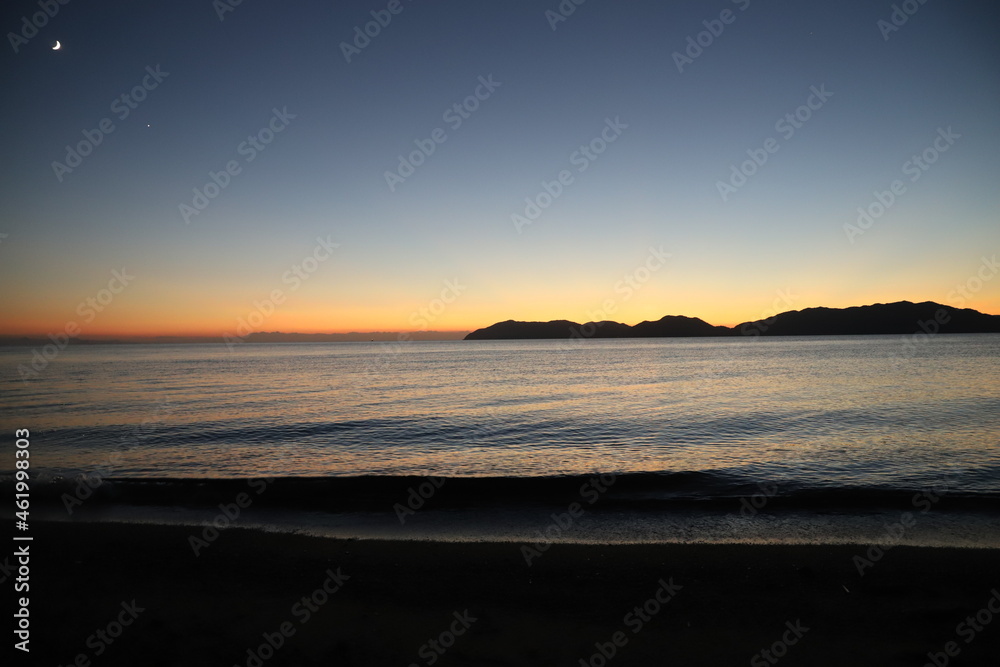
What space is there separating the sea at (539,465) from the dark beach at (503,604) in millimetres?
2073

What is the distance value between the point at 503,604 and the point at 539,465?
497 inches

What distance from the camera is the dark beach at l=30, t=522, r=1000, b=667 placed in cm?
697

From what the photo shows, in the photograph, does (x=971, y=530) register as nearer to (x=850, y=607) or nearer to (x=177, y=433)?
(x=850, y=607)

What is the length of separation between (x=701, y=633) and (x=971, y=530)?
34.2 feet

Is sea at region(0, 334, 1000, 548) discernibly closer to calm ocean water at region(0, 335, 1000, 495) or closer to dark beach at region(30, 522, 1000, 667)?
calm ocean water at region(0, 335, 1000, 495)

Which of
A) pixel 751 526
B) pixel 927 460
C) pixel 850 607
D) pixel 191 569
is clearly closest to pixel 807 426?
pixel 927 460

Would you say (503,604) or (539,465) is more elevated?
(503,604)

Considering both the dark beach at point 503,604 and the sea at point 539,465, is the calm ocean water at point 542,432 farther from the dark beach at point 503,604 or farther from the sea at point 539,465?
the dark beach at point 503,604

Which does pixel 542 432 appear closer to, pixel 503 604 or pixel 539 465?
pixel 539 465

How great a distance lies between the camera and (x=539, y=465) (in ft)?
68.7

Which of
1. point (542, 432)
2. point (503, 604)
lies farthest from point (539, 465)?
point (503, 604)

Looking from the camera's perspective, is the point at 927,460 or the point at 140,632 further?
the point at 927,460

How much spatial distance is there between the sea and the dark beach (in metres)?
2.07

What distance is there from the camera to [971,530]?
12461 mm
